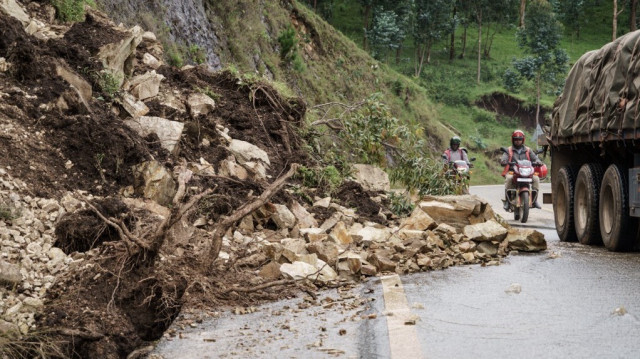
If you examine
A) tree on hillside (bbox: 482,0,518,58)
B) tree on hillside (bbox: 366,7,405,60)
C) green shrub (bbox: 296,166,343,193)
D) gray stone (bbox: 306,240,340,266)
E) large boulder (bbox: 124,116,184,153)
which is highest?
tree on hillside (bbox: 482,0,518,58)

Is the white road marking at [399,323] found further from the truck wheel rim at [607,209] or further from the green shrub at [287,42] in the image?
the green shrub at [287,42]

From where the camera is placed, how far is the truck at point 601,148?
35.8 feet

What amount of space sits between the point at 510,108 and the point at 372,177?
177 ft

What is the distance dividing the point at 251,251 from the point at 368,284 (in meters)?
1.47

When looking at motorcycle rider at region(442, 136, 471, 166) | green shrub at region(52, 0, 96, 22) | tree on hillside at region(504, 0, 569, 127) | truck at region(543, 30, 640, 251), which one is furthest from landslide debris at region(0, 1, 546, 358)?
tree on hillside at region(504, 0, 569, 127)

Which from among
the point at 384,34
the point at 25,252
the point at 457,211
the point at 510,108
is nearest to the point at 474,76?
the point at 510,108

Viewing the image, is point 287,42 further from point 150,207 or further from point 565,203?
point 150,207

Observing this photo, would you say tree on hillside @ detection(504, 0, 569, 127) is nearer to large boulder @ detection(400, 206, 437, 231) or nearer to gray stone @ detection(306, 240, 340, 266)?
large boulder @ detection(400, 206, 437, 231)

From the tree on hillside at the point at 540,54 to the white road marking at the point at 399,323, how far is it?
188 feet

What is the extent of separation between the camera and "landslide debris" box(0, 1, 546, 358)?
684cm

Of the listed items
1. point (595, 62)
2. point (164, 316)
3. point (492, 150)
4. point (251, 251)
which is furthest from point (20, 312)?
point (492, 150)

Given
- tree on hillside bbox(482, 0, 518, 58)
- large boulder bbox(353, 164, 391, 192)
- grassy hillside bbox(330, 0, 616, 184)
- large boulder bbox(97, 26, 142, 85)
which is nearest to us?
large boulder bbox(97, 26, 142, 85)

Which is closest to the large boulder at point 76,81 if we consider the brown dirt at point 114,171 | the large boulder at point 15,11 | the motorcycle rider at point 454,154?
the brown dirt at point 114,171

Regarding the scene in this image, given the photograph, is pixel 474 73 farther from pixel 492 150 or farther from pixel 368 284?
pixel 368 284
